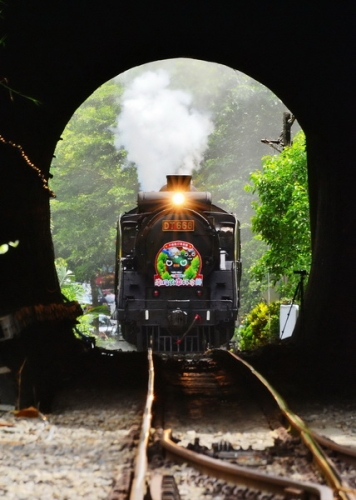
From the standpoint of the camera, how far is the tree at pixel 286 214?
19.4 metres

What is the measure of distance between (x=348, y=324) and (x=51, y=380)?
3.77 m

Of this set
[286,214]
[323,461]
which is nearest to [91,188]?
[286,214]

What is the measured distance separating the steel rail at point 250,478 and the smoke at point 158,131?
3659 centimetres

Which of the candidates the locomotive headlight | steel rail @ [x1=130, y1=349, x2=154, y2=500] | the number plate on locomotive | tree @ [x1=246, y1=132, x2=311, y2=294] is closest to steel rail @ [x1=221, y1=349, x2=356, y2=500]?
steel rail @ [x1=130, y1=349, x2=154, y2=500]

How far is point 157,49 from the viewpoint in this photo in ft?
41.8

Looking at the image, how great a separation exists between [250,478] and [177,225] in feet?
36.6

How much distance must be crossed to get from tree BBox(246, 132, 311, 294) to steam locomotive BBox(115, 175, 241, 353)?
11.5 feet

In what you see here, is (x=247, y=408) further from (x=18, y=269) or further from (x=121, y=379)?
(x=18, y=269)

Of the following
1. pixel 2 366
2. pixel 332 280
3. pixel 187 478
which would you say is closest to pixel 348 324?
pixel 332 280

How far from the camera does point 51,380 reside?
9.88 metres

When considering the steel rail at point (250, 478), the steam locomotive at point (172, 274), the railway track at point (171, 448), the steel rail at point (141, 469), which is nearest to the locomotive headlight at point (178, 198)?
the steam locomotive at point (172, 274)

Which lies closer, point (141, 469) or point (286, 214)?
point (141, 469)

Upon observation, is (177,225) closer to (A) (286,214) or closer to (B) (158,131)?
(A) (286,214)

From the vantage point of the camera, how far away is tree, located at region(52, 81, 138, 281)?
40.5m
